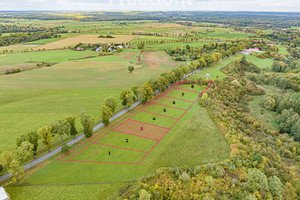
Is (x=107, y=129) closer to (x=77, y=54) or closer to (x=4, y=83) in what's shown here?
(x=4, y=83)

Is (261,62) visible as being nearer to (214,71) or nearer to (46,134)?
(214,71)

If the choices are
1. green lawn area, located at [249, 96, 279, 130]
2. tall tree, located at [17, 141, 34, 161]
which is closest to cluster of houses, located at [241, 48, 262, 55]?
green lawn area, located at [249, 96, 279, 130]

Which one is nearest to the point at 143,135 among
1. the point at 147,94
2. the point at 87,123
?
the point at 87,123

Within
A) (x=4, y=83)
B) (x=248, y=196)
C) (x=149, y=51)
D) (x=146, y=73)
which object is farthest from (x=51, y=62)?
(x=248, y=196)

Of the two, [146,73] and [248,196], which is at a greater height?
[146,73]

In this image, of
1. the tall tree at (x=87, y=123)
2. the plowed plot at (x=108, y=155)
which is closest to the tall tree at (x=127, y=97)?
the tall tree at (x=87, y=123)

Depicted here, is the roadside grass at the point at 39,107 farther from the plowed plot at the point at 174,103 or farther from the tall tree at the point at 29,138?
the plowed plot at the point at 174,103
